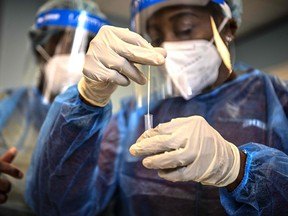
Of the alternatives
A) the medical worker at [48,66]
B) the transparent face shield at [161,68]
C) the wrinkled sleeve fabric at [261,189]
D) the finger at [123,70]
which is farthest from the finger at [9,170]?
the wrinkled sleeve fabric at [261,189]

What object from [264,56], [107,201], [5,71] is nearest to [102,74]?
[107,201]

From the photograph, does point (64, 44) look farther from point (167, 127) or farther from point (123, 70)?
point (167, 127)

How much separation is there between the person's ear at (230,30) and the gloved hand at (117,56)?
0.73ft

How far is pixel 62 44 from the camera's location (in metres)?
1.43

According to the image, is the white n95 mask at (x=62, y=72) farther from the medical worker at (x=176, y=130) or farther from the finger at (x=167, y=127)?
the finger at (x=167, y=127)

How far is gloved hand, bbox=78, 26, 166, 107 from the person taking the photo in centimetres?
70

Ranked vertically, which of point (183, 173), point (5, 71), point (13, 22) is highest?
point (13, 22)

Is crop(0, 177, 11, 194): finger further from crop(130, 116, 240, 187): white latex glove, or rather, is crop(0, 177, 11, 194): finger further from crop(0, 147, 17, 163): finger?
crop(130, 116, 240, 187): white latex glove

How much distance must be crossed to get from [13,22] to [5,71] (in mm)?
426

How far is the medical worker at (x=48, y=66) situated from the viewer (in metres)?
1.27

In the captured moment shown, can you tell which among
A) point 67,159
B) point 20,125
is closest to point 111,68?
point 67,159

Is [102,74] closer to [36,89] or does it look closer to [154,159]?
[154,159]

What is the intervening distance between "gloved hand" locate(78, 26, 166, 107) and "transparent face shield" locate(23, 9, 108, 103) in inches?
18.9

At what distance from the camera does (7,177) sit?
1.21m
